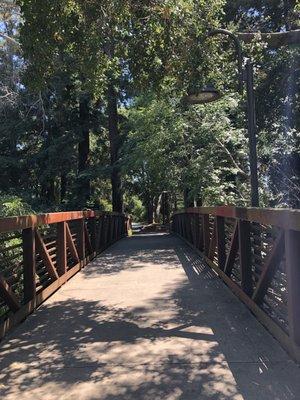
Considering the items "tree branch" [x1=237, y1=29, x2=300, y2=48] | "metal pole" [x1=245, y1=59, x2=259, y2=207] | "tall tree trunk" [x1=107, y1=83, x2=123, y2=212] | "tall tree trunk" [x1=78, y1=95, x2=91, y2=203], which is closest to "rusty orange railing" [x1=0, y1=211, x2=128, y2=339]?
"metal pole" [x1=245, y1=59, x2=259, y2=207]

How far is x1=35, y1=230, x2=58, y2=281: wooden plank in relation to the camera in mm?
6798

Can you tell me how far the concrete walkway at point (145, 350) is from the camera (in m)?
3.92

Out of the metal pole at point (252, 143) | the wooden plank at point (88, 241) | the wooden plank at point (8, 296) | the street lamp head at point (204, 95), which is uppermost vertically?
the street lamp head at point (204, 95)

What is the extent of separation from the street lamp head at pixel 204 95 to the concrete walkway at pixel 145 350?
2.80 metres

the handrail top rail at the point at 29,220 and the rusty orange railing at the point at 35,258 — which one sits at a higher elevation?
the handrail top rail at the point at 29,220

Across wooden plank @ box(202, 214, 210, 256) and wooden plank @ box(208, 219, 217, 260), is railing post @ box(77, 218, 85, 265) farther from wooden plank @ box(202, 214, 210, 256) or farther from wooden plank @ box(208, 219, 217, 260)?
wooden plank @ box(208, 219, 217, 260)

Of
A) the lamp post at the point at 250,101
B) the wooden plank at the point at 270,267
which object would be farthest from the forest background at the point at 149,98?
the wooden plank at the point at 270,267

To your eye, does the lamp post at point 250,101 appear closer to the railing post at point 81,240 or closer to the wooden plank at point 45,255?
the wooden plank at point 45,255

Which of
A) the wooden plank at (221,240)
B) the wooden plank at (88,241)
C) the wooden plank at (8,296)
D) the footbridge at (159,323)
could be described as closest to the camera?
the footbridge at (159,323)

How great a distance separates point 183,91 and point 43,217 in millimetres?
2760

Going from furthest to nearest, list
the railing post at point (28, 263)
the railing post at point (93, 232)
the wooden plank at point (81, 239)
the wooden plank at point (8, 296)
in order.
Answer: the railing post at point (93, 232)
the wooden plank at point (81, 239)
the railing post at point (28, 263)
the wooden plank at point (8, 296)

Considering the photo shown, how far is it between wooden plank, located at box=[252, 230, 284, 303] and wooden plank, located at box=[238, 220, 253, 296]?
0.47 metres

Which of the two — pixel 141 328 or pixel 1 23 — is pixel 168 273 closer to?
pixel 141 328

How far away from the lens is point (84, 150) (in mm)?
27766
